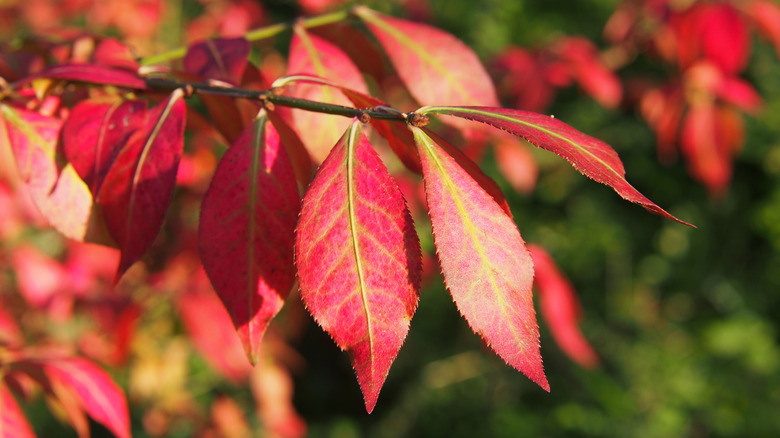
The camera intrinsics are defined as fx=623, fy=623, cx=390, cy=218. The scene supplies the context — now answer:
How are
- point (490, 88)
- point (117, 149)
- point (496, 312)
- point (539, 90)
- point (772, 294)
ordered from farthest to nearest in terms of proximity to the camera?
point (772, 294)
point (539, 90)
point (490, 88)
point (117, 149)
point (496, 312)

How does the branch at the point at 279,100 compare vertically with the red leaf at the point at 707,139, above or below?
above

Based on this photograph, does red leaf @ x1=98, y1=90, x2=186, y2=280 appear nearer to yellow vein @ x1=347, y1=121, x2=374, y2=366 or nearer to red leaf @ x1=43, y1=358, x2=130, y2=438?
yellow vein @ x1=347, y1=121, x2=374, y2=366

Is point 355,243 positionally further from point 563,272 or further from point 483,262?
point 563,272

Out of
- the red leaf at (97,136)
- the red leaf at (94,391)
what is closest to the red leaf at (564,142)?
the red leaf at (97,136)

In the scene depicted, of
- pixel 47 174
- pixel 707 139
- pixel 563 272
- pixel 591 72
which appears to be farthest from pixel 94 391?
pixel 563 272

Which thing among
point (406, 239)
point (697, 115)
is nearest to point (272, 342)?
point (697, 115)

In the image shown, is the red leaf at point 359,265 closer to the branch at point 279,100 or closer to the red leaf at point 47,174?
the branch at point 279,100

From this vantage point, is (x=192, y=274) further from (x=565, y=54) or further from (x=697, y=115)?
(x=697, y=115)
